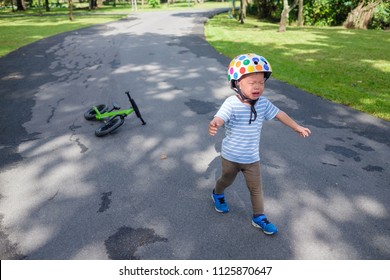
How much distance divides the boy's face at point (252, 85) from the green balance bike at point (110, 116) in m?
3.19

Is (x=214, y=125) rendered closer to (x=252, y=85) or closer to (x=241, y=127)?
(x=241, y=127)

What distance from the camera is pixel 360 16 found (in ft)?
69.8

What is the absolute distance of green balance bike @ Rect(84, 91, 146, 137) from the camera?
538cm

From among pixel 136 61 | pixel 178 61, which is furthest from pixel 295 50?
pixel 136 61

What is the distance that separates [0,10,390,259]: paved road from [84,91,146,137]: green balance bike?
168 mm

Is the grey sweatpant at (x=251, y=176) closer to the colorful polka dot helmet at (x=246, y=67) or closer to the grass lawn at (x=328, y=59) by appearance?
the colorful polka dot helmet at (x=246, y=67)

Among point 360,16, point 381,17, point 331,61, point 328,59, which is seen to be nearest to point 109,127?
point 331,61

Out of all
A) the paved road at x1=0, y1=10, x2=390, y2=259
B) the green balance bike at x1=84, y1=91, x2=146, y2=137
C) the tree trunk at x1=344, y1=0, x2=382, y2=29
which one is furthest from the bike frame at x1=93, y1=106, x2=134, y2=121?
the tree trunk at x1=344, y1=0, x2=382, y2=29

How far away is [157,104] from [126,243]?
440cm

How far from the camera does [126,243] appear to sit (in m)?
3.02

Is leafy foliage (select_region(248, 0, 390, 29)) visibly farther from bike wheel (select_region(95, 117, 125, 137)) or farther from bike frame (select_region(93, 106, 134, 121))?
bike wheel (select_region(95, 117, 125, 137))

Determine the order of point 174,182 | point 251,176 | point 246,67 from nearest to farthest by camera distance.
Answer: point 246,67
point 251,176
point 174,182

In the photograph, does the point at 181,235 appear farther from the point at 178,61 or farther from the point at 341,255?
the point at 178,61

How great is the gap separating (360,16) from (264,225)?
2342 cm
